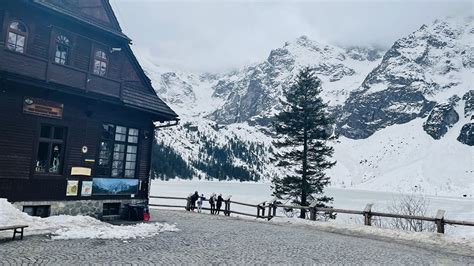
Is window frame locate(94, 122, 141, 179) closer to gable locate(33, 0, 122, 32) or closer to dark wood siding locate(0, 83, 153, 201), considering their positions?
dark wood siding locate(0, 83, 153, 201)

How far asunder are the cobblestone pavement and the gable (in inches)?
385

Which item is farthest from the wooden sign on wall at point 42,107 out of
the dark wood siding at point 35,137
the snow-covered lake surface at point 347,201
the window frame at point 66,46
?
the snow-covered lake surface at point 347,201

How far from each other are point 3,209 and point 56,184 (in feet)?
11.2

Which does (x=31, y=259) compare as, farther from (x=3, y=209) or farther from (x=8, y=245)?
(x=3, y=209)

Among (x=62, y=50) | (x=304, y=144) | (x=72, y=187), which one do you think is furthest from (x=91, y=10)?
(x=304, y=144)

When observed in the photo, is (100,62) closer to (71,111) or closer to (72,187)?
(71,111)

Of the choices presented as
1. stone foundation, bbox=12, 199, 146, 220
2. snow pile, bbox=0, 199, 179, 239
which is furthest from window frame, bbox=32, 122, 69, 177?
snow pile, bbox=0, 199, 179, 239

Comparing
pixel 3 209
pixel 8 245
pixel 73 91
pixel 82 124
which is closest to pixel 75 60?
pixel 73 91

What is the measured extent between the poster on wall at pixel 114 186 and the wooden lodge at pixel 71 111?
1.9 inches

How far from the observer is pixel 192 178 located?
634 ft

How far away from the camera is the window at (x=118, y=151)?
2064 centimetres

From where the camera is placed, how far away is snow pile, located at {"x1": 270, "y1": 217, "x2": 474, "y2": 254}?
17.9m

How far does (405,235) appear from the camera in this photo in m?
19.9

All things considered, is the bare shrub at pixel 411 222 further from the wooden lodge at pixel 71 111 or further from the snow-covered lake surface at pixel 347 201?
the wooden lodge at pixel 71 111
